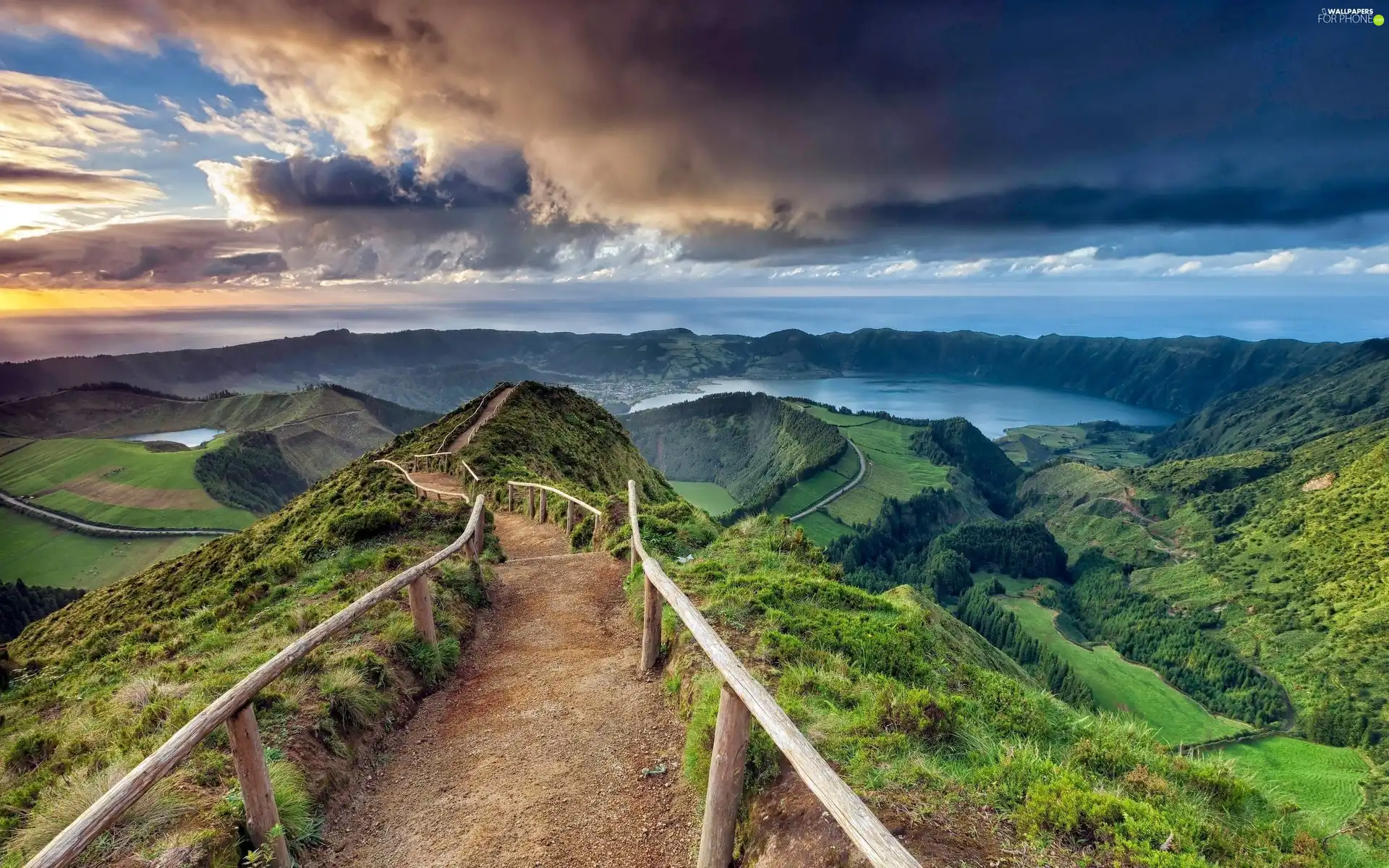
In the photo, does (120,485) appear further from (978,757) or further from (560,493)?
(978,757)

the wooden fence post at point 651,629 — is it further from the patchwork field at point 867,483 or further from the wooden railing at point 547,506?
the patchwork field at point 867,483

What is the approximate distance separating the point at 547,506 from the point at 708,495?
14674 centimetres

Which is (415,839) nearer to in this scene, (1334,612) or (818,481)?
(1334,612)

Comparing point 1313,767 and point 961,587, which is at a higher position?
point 1313,767

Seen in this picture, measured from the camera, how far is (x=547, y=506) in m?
21.7

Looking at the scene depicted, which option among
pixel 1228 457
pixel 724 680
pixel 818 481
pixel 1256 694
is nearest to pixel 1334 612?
pixel 1256 694

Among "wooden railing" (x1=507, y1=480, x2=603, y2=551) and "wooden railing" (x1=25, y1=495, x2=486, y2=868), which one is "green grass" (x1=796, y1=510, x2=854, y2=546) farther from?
"wooden railing" (x1=25, y1=495, x2=486, y2=868)

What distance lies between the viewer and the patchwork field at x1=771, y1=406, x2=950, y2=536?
142125mm

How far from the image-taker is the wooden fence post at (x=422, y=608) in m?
8.67

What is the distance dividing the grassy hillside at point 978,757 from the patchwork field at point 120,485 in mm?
141601

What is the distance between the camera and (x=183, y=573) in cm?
2431

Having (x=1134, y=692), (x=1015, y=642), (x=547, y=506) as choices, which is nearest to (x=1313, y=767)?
(x=1134, y=692)

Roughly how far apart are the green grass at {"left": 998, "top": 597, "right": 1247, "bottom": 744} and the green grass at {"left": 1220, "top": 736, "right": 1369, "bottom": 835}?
17.4ft

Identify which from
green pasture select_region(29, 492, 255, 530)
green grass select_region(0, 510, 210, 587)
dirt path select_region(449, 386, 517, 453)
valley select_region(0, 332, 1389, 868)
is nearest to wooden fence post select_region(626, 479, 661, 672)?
valley select_region(0, 332, 1389, 868)
